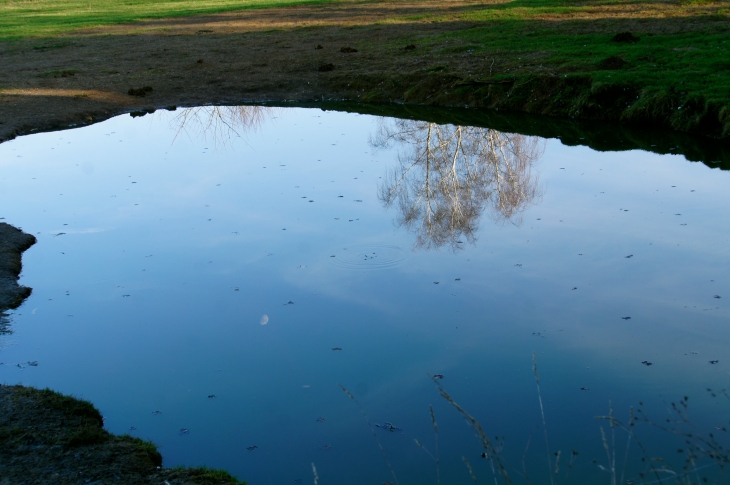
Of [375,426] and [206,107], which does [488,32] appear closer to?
[206,107]

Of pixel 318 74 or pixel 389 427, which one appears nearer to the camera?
pixel 389 427

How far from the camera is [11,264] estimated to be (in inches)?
435

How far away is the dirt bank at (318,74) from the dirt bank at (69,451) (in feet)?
44.2

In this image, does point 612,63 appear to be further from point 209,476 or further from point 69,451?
point 69,451

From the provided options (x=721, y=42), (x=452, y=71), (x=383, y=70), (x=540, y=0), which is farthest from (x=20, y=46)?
(x=721, y=42)

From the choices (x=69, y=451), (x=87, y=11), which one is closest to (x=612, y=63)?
(x=69, y=451)

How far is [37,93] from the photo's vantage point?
22.4m

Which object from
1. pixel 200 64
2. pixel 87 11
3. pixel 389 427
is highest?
pixel 87 11

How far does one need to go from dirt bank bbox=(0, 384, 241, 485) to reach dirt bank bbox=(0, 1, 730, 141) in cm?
1349

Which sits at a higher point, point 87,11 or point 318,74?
point 87,11

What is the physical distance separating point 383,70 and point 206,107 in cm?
554

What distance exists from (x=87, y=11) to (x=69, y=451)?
43.6 metres

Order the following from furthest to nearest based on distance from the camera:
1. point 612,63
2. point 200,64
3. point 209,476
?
point 200,64
point 612,63
point 209,476

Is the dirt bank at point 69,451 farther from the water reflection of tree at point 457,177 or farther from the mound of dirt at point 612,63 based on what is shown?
the mound of dirt at point 612,63
